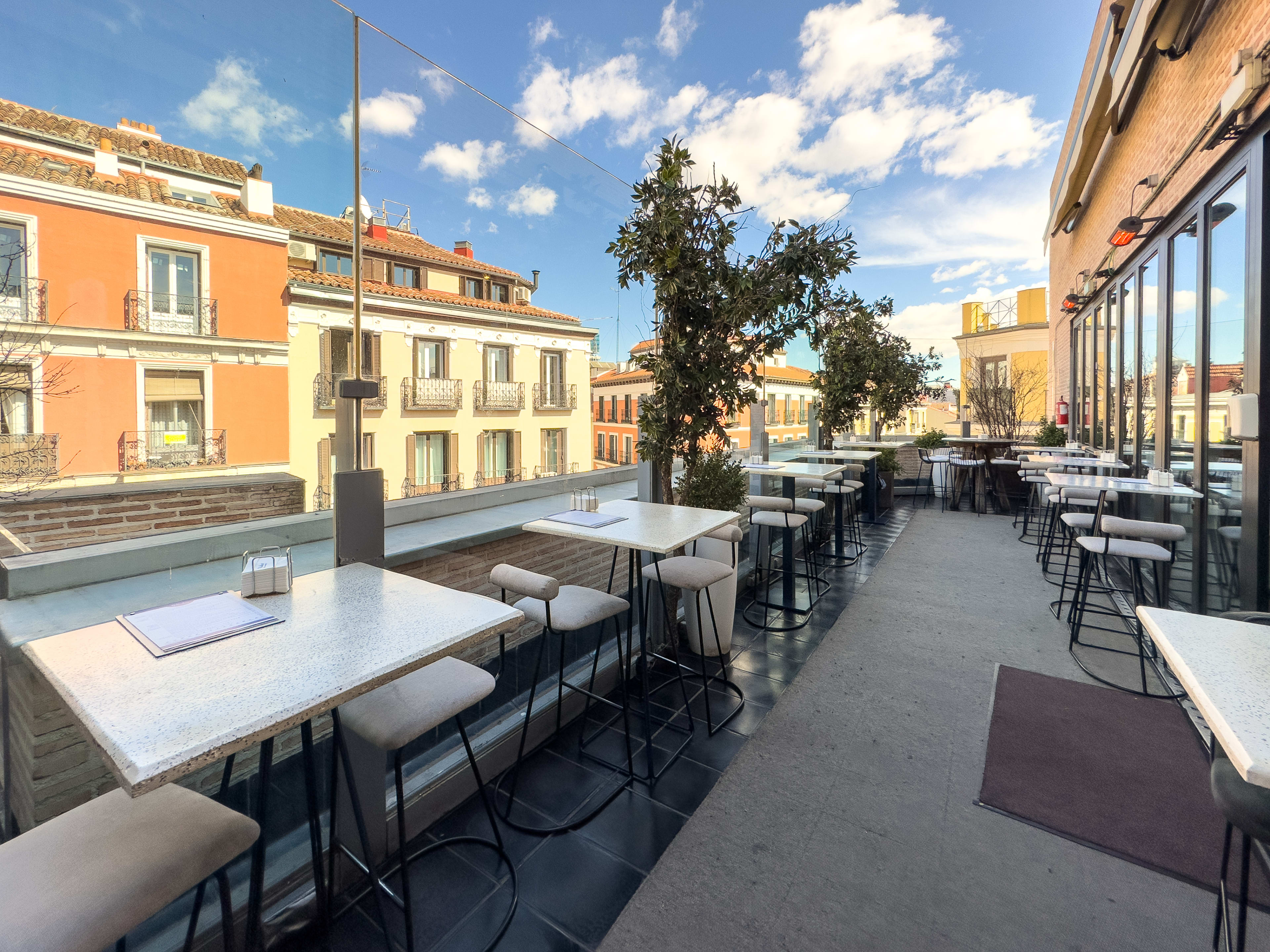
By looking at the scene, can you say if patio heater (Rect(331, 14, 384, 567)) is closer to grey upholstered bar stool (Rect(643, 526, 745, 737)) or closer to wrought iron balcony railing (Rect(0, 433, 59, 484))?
wrought iron balcony railing (Rect(0, 433, 59, 484))

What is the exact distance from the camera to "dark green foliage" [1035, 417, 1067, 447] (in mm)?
7609

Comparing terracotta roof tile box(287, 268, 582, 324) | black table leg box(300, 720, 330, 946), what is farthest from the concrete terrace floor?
terracotta roof tile box(287, 268, 582, 324)

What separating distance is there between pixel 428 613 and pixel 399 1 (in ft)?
7.35

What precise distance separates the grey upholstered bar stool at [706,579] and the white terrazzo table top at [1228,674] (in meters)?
1.50

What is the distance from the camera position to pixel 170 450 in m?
1.44

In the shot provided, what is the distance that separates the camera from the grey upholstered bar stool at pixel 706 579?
251 cm

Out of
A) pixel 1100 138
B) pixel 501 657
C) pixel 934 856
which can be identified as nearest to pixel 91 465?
pixel 501 657

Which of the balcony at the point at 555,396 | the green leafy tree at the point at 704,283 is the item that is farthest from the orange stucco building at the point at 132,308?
the green leafy tree at the point at 704,283

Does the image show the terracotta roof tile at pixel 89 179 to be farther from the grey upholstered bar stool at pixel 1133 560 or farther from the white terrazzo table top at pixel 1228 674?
the grey upholstered bar stool at pixel 1133 560

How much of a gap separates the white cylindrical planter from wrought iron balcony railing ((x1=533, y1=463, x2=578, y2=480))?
88cm

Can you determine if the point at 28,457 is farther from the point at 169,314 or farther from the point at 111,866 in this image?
the point at 111,866

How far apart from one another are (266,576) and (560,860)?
1.27m

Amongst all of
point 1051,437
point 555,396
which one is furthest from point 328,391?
point 1051,437

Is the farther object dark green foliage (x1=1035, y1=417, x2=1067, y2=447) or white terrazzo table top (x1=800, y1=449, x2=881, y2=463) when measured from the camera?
dark green foliage (x1=1035, y1=417, x2=1067, y2=447)
